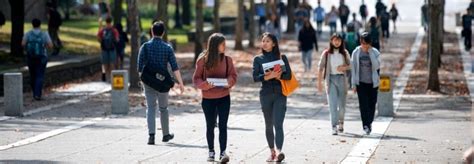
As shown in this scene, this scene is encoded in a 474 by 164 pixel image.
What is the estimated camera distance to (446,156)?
47.0ft

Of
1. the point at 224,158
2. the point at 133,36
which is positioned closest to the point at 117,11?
the point at 133,36

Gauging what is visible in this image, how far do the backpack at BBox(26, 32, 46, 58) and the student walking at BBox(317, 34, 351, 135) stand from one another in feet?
25.1

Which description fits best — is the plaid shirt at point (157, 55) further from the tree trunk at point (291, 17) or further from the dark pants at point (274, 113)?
the tree trunk at point (291, 17)

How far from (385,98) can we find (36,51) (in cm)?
728

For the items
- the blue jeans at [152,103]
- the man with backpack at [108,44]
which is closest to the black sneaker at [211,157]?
the blue jeans at [152,103]

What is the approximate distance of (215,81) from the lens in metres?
13.5

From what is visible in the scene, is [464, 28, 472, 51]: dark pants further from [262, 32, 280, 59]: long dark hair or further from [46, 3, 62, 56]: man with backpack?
[262, 32, 280, 59]: long dark hair

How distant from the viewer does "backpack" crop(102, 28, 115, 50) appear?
91.8 ft

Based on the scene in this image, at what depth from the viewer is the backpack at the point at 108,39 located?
2798cm

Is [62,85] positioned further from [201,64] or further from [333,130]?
[201,64]

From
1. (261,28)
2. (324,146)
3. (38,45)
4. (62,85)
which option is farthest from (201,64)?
(261,28)

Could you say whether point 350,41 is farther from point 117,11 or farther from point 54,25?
point 117,11

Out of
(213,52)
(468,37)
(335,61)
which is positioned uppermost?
(213,52)

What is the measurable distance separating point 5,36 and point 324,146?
74.1 feet
